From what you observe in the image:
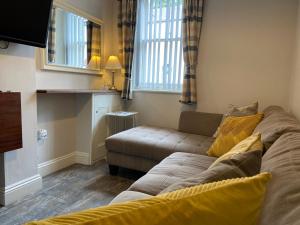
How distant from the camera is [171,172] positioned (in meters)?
1.66

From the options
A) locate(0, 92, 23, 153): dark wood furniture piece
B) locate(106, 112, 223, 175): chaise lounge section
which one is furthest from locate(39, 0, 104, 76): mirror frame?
locate(106, 112, 223, 175): chaise lounge section

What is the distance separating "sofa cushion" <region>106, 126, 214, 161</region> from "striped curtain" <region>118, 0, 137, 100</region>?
3.15 ft

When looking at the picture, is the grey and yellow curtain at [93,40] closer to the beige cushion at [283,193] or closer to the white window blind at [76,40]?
the white window blind at [76,40]

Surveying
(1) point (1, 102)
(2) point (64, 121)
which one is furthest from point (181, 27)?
(1) point (1, 102)

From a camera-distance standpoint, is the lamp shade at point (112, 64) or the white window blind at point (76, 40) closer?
the white window blind at point (76, 40)

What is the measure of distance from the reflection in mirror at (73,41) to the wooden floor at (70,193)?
1336 mm

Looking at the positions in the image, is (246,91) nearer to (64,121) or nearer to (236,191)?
(64,121)

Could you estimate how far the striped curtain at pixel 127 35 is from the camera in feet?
10.9

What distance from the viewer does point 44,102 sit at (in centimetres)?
257

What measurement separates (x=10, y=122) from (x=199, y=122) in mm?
2135

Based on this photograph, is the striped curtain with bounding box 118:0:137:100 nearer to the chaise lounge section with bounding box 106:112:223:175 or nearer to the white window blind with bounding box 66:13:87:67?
the white window blind with bounding box 66:13:87:67

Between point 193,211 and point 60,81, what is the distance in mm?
2603

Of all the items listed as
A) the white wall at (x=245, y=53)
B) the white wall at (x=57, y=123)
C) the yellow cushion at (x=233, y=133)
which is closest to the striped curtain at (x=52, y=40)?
the white wall at (x=57, y=123)

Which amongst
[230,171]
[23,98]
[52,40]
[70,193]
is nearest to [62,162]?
[70,193]
